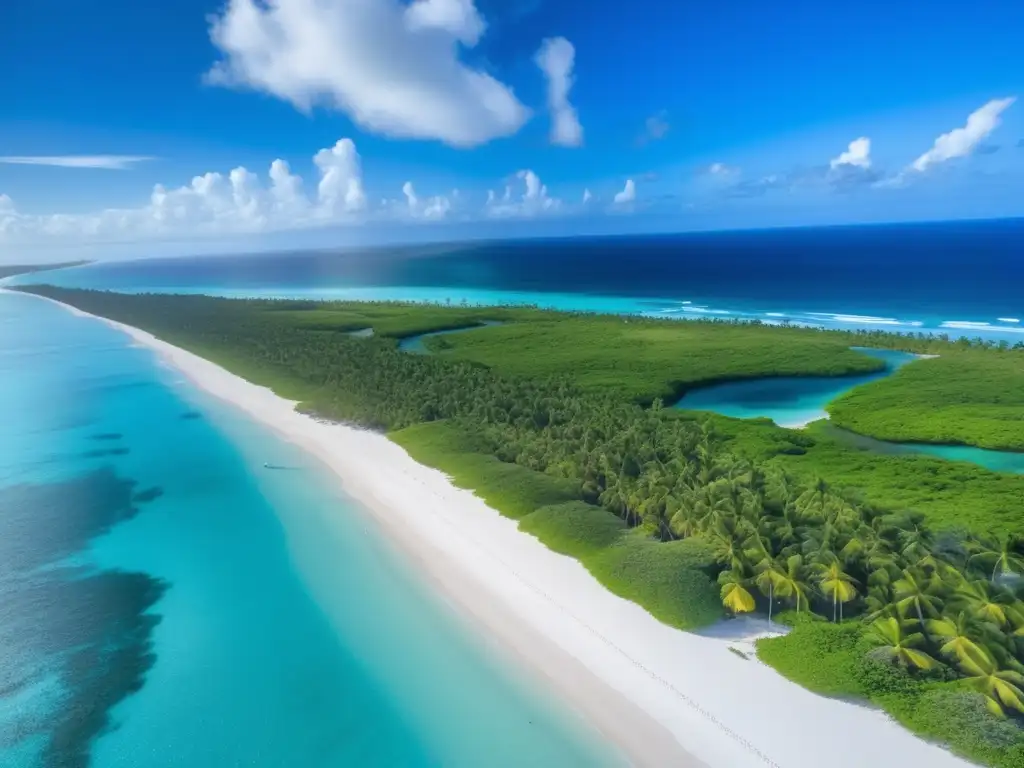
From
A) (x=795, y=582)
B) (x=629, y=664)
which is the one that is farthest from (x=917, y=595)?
(x=629, y=664)

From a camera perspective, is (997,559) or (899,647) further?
(997,559)

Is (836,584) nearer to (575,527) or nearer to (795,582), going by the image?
(795,582)

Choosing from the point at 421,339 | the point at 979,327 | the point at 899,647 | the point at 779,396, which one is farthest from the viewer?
the point at 979,327

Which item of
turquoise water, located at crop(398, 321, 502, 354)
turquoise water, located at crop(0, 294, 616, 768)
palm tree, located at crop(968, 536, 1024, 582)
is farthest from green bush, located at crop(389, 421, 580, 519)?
turquoise water, located at crop(398, 321, 502, 354)

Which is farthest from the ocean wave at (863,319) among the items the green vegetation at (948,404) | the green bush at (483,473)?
the green bush at (483,473)

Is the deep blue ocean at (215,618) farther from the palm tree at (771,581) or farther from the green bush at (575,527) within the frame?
the palm tree at (771,581)

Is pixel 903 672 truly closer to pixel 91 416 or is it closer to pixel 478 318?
pixel 91 416

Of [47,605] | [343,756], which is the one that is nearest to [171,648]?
[47,605]
